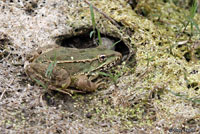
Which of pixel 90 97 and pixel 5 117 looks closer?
pixel 5 117

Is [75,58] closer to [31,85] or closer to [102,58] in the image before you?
[102,58]

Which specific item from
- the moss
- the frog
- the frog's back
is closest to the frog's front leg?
the frog

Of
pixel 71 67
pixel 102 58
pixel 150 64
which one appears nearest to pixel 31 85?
pixel 71 67

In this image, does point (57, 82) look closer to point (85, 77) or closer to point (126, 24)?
point (85, 77)

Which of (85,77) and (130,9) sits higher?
(130,9)

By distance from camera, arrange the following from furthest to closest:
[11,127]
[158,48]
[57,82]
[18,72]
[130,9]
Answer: [130,9], [158,48], [18,72], [57,82], [11,127]

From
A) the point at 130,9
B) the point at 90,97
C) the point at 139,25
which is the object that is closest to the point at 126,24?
the point at 139,25

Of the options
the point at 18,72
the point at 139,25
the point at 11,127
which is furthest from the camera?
the point at 139,25

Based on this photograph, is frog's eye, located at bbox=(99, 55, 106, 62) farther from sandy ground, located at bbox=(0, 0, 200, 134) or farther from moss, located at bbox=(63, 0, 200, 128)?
sandy ground, located at bbox=(0, 0, 200, 134)

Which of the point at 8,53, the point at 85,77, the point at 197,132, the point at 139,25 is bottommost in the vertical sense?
the point at 197,132
